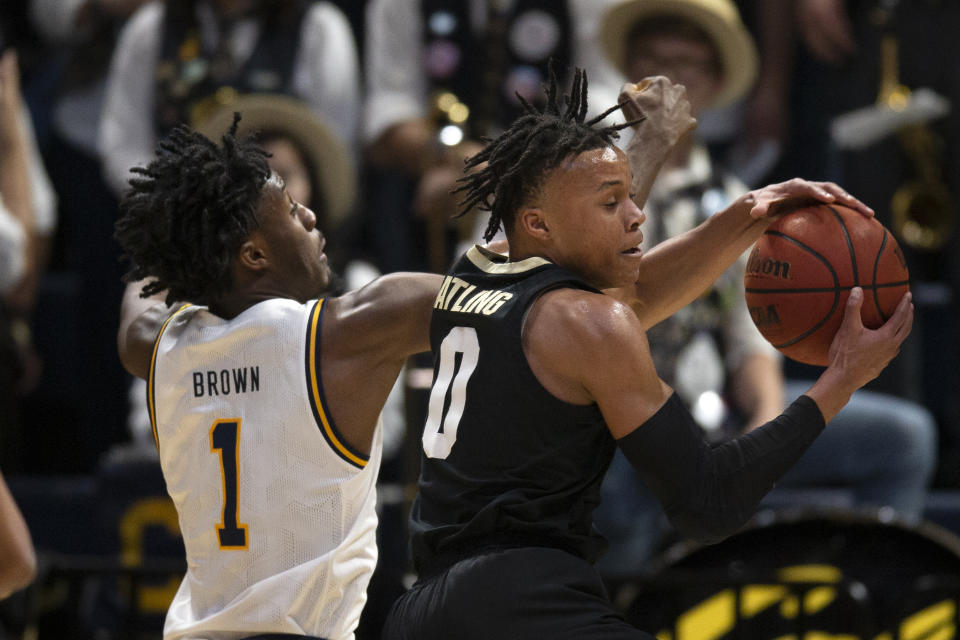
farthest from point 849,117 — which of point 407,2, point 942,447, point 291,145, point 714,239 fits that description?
point 714,239

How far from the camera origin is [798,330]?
300 cm

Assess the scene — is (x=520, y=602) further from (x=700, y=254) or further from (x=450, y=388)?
(x=700, y=254)

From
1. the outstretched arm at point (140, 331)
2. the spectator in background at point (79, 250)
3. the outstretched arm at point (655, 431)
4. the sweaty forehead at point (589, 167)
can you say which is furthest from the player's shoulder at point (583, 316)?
the spectator in background at point (79, 250)

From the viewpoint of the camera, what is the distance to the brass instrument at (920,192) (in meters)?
5.88

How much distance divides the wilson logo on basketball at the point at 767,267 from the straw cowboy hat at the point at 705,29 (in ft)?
8.78

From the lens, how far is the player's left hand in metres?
3.02

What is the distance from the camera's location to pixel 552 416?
260 cm

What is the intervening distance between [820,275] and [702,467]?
63 cm

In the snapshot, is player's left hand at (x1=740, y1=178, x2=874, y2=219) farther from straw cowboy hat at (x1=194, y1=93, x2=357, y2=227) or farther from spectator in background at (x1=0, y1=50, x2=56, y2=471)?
spectator in background at (x1=0, y1=50, x2=56, y2=471)

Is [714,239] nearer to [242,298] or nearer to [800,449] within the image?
[800,449]

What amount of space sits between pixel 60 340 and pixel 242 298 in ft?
14.0

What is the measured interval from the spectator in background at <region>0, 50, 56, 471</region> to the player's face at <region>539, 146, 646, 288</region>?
3806 mm

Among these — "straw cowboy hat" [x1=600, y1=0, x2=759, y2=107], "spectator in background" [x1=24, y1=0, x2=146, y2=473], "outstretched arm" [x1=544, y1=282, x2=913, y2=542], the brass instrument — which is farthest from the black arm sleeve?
"spectator in background" [x1=24, y1=0, x2=146, y2=473]

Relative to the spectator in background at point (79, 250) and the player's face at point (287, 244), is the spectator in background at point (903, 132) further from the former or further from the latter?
the player's face at point (287, 244)
